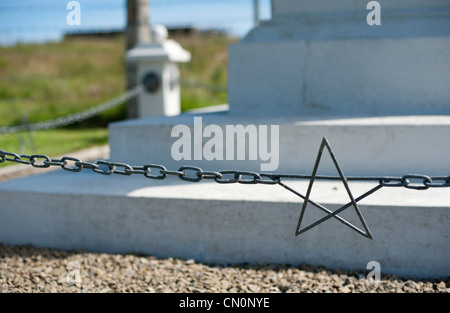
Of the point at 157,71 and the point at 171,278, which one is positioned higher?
the point at 157,71

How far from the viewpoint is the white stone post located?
8.33 metres

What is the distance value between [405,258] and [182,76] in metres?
17.2

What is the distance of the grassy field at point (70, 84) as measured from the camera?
9195 mm

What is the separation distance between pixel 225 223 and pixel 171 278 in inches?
21.2

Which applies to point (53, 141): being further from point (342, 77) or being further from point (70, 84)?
point (70, 84)

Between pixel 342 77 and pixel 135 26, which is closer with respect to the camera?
pixel 342 77

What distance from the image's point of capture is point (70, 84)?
59.0 ft

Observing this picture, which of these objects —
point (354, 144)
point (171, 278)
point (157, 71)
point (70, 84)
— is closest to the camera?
point (171, 278)

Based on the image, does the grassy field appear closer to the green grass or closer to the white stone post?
the green grass

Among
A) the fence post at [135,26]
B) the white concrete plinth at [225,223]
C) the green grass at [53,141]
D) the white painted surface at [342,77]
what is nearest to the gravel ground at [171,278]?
the white concrete plinth at [225,223]

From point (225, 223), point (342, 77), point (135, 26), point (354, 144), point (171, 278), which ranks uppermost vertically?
point (135, 26)

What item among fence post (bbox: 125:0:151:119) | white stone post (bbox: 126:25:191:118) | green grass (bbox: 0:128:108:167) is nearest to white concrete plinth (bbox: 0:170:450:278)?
green grass (bbox: 0:128:108:167)

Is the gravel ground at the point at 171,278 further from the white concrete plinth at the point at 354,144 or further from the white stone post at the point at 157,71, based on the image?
the white stone post at the point at 157,71

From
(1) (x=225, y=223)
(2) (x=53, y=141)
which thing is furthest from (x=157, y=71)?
(1) (x=225, y=223)
